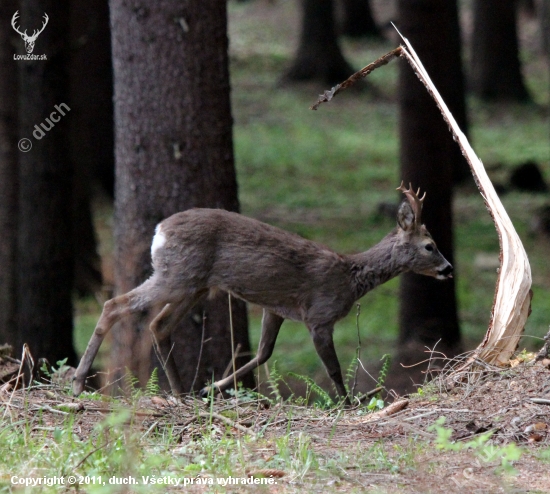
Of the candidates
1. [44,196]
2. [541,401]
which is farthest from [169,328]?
[44,196]

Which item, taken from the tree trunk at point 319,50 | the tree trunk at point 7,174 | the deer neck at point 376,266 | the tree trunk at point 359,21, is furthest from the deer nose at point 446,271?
the tree trunk at point 359,21

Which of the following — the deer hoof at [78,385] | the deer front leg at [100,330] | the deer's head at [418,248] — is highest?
the deer's head at [418,248]

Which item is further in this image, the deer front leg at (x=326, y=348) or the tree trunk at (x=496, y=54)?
the tree trunk at (x=496, y=54)

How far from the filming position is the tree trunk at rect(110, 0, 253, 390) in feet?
24.7

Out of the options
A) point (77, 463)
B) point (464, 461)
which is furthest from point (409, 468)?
point (77, 463)

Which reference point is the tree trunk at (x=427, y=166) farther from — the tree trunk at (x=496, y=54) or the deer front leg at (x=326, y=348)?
the tree trunk at (x=496, y=54)

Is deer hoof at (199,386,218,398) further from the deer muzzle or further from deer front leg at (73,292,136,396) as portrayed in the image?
the deer muzzle

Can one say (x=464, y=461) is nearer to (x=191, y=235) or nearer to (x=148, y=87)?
(x=191, y=235)

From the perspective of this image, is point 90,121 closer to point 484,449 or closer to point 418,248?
point 418,248

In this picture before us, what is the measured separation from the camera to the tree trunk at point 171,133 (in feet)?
24.7

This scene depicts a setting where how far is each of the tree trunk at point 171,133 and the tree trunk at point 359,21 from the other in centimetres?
2607

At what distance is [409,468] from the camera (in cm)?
442

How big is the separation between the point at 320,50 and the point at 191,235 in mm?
21316

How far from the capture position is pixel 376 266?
A: 7.26 m
